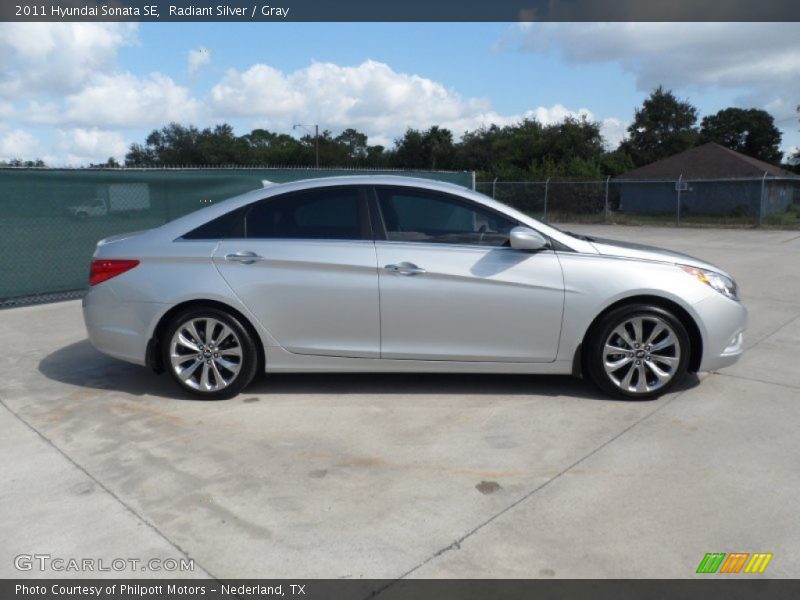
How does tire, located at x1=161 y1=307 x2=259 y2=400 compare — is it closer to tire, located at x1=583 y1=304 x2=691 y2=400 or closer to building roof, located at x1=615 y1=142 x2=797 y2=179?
tire, located at x1=583 y1=304 x2=691 y2=400

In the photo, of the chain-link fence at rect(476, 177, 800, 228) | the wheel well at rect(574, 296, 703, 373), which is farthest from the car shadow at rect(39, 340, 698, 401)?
the chain-link fence at rect(476, 177, 800, 228)

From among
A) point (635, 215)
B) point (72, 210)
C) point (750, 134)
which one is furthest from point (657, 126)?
point (72, 210)

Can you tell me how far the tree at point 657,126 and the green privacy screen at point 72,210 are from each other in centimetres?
5357

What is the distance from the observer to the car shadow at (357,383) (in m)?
5.07

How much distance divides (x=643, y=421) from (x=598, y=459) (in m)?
0.74

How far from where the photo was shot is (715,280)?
4883 millimetres

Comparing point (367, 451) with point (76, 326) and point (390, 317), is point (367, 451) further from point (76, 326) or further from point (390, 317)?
point (76, 326)

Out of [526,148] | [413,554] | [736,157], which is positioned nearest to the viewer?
[413,554]

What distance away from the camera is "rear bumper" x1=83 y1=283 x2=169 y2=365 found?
491cm

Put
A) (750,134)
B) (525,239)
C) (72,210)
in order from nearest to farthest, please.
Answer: (525,239)
(72,210)
(750,134)

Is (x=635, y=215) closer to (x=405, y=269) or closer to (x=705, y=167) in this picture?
(x=705, y=167)

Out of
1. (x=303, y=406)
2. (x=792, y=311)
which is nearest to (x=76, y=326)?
(x=303, y=406)

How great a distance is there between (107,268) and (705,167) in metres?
42.2

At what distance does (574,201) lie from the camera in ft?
90.4
